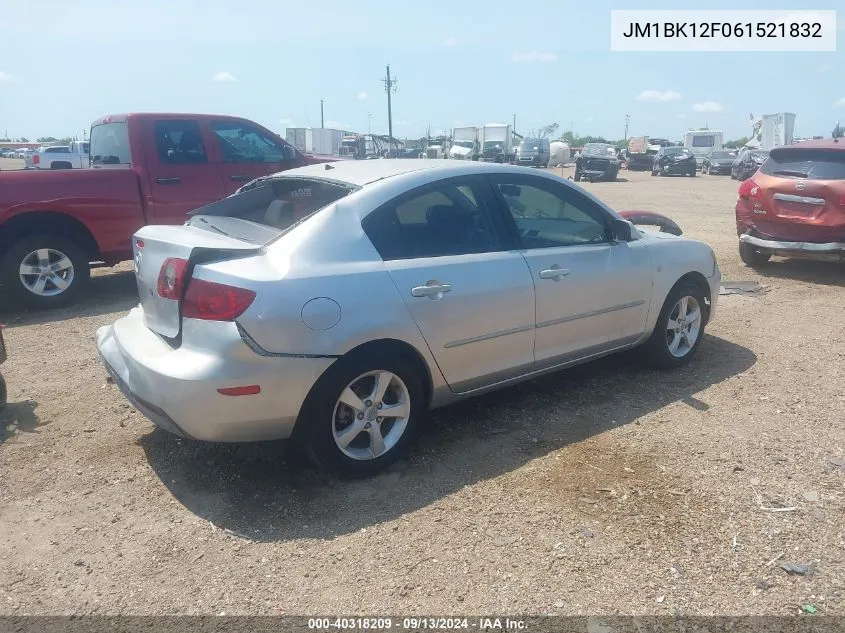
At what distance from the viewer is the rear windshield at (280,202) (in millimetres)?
3717

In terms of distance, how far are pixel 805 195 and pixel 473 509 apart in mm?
6690

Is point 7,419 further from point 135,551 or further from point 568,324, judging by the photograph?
point 568,324

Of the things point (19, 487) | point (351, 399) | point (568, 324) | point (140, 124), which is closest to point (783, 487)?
point (568, 324)

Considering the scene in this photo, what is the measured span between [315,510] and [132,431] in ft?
4.86

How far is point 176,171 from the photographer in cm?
788

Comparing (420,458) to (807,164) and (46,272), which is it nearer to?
(46,272)

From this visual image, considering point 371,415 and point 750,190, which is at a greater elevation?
point 750,190

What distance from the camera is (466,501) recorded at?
11.1 ft

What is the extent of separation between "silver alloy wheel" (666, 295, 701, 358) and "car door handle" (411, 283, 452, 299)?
2.13 metres

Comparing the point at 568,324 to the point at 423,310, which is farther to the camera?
the point at 568,324

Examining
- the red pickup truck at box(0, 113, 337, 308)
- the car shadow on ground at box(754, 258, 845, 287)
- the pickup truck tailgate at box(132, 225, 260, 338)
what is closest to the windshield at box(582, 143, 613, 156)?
the car shadow on ground at box(754, 258, 845, 287)

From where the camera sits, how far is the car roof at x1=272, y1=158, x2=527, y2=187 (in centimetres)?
390

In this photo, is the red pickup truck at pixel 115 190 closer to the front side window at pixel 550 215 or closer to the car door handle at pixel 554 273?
the front side window at pixel 550 215

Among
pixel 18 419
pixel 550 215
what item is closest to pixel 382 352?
pixel 550 215
